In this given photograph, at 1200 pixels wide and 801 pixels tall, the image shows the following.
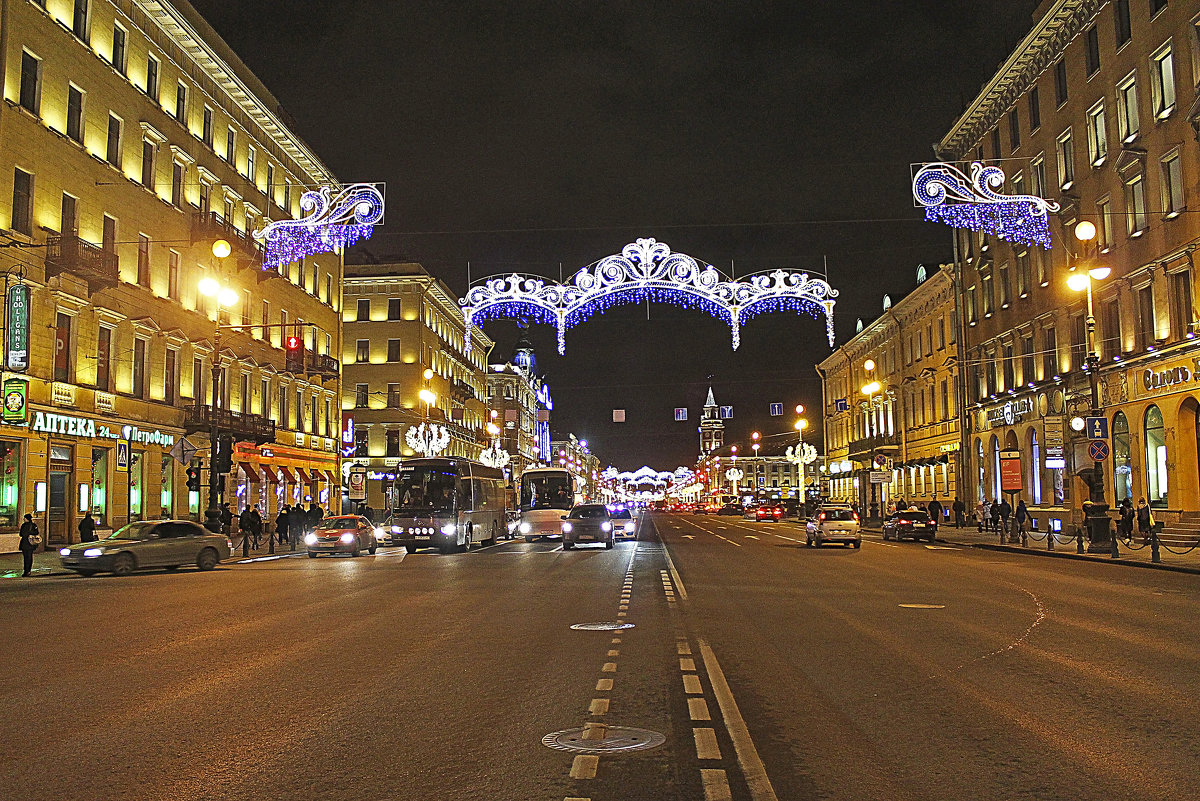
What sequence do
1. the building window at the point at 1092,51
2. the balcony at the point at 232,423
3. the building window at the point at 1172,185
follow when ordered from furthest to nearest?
the balcony at the point at 232,423 < the building window at the point at 1092,51 < the building window at the point at 1172,185

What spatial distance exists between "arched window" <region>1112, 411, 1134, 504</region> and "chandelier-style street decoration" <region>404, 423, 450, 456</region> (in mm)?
43133

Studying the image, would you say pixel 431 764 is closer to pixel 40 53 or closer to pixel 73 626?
pixel 73 626

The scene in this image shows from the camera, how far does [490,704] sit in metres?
8.59

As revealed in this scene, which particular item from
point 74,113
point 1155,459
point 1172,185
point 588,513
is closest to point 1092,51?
point 1172,185

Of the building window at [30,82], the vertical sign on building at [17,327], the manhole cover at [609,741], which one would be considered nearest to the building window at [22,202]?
the building window at [30,82]

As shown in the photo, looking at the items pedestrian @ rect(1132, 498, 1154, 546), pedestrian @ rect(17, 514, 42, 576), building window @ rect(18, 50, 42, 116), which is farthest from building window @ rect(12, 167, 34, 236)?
pedestrian @ rect(1132, 498, 1154, 546)

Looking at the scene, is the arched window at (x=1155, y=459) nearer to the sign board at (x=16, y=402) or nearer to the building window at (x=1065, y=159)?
the building window at (x=1065, y=159)

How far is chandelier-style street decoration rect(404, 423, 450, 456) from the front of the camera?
229ft

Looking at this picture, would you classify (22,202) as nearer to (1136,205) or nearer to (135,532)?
(135,532)

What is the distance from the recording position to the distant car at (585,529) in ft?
128

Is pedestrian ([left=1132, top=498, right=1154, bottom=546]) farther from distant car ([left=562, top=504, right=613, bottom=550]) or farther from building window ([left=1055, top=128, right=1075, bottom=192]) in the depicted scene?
distant car ([left=562, top=504, right=613, bottom=550])

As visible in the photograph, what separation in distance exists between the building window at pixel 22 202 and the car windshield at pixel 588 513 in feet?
67.2

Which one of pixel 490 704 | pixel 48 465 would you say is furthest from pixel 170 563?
pixel 490 704

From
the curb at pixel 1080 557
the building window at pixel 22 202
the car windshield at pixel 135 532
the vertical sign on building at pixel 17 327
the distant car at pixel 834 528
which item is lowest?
the curb at pixel 1080 557
